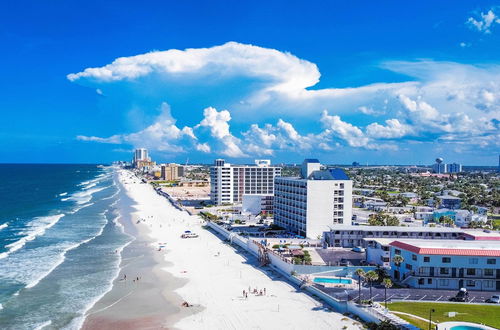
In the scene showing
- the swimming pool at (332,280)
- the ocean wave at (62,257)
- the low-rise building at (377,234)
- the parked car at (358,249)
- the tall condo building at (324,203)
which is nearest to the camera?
the swimming pool at (332,280)

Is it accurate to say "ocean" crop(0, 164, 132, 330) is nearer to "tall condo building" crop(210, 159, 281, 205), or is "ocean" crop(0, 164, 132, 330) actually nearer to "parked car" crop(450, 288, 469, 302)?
"tall condo building" crop(210, 159, 281, 205)

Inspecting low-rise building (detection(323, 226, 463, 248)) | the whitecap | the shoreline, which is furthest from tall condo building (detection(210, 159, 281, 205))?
the whitecap

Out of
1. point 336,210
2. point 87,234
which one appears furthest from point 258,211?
point 87,234

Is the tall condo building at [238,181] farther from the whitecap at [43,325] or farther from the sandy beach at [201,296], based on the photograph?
the whitecap at [43,325]

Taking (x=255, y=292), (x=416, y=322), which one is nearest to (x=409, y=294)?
(x=416, y=322)

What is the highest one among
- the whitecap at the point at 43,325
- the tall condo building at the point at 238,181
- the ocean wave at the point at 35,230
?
the tall condo building at the point at 238,181

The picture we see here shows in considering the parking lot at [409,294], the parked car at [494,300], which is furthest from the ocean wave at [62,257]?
the parked car at [494,300]
